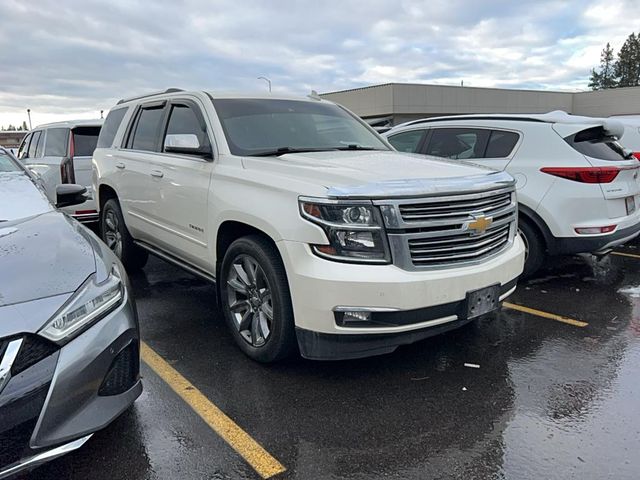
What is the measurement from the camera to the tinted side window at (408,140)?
6.68 meters

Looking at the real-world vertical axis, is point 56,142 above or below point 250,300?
A: above

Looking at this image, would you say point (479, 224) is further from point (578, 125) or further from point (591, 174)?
point (578, 125)

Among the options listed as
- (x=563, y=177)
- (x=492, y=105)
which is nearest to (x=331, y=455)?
(x=563, y=177)

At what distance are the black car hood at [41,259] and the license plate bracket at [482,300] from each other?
2214mm

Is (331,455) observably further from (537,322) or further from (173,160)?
(173,160)

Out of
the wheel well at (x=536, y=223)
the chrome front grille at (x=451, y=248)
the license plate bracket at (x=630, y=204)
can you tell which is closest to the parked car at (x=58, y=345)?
the chrome front grille at (x=451, y=248)

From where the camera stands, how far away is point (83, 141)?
8359 mm

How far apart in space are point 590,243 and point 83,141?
7500 millimetres

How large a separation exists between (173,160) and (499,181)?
109 inches

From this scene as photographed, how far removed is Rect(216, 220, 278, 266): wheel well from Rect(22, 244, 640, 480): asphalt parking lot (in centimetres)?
76

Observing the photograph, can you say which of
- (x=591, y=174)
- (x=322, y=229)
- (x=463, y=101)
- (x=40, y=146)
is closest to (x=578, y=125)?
(x=591, y=174)

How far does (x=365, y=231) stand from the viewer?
3.01m

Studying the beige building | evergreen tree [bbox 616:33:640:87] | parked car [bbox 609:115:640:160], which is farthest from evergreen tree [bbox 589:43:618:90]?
parked car [bbox 609:115:640:160]

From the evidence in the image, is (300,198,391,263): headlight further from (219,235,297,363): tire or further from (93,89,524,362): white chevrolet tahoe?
(219,235,297,363): tire
